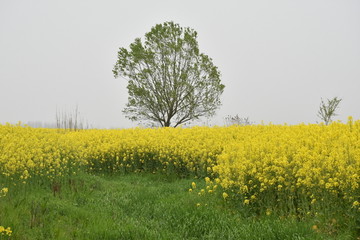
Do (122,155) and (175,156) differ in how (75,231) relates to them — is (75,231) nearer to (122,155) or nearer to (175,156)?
(175,156)

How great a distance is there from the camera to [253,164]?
7.83 meters

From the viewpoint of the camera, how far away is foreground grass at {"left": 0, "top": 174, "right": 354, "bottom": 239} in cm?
606

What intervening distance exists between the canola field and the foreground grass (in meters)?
0.52

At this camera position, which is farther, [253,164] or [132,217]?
[253,164]

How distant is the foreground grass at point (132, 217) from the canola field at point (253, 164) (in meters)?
0.52

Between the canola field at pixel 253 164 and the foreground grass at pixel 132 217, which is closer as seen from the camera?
the foreground grass at pixel 132 217

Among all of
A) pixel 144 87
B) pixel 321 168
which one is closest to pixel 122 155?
pixel 321 168

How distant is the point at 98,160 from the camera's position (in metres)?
15.1

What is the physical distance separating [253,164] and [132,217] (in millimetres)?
3103

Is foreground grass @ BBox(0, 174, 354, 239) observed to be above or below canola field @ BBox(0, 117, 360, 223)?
below

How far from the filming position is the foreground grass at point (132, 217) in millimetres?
6059

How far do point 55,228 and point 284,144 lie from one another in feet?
18.3

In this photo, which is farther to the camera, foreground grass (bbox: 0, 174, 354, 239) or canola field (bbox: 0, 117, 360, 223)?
canola field (bbox: 0, 117, 360, 223)

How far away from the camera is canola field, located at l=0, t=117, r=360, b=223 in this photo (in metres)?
6.48
